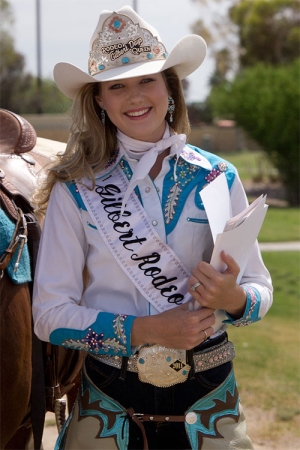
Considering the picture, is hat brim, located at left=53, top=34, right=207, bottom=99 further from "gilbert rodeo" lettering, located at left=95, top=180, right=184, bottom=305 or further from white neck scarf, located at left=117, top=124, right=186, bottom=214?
"gilbert rodeo" lettering, located at left=95, top=180, right=184, bottom=305

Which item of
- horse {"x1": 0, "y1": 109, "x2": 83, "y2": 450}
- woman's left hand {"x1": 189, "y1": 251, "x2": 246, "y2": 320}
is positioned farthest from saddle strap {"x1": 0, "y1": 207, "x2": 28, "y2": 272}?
woman's left hand {"x1": 189, "y1": 251, "x2": 246, "y2": 320}

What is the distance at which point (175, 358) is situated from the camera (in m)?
2.04

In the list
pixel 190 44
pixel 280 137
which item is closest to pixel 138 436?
pixel 190 44

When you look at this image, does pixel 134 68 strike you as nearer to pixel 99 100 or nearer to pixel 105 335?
pixel 99 100

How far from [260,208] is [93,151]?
55 cm

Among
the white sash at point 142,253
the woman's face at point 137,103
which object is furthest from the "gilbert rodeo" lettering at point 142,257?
the woman's face at point 137,103

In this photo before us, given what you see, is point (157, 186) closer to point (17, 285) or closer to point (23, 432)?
point (17, 285)

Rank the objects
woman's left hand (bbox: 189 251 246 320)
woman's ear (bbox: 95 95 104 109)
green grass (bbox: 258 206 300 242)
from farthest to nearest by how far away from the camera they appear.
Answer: green grass (bbox: 258 206 300 242)
woman's ear (bbox: 95 95 104 109)
woman's left hand (bbox: 189 251 246 320)

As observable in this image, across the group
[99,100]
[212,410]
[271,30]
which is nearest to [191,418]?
[212,410]

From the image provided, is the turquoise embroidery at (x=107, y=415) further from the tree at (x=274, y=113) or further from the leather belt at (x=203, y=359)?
the tree at (x=274, y=113)

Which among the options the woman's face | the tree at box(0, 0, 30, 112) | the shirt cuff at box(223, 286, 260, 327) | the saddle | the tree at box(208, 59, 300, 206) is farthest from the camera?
the tree at box(0, 0, 30, 112)

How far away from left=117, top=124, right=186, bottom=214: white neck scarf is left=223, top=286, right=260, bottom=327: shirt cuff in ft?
1.42

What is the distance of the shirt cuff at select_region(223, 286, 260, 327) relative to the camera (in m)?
2.02

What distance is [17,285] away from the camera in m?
2.33
